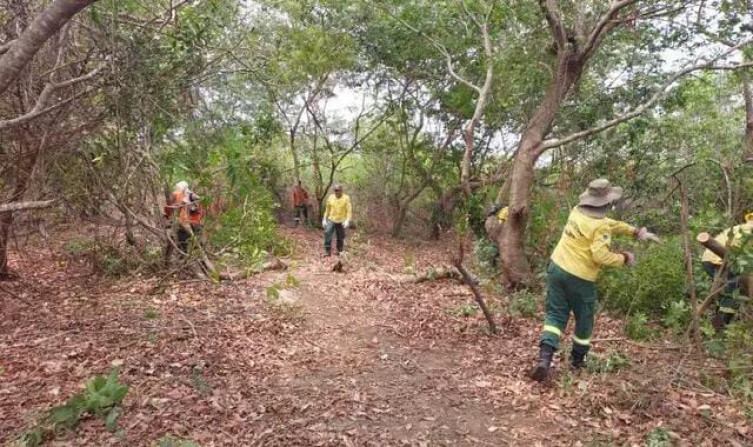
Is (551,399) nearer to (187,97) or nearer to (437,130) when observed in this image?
(187,97)

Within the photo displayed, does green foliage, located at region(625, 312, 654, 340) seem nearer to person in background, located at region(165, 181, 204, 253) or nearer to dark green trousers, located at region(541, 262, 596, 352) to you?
dark green trousers, located at region(541, 262, 596, 352)

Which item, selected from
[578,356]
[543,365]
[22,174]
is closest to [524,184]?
[578,356]

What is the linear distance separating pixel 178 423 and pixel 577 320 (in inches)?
140

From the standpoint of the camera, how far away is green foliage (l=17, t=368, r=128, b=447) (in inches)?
135

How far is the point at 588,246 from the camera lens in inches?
184

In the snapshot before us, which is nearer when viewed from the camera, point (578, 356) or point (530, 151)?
point (578, 356)

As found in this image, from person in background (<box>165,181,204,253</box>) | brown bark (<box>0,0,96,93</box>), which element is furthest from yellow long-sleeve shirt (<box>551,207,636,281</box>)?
person in background (<box>165,181,204,253</box>)

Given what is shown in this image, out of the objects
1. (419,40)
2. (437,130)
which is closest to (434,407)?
(419,40)

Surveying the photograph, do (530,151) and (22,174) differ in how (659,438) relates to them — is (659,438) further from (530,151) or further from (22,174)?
(22,174)

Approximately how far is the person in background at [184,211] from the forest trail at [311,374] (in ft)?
2.86

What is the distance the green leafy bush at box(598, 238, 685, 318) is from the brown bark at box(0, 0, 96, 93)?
6298 millimetres

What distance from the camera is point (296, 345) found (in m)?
5.71

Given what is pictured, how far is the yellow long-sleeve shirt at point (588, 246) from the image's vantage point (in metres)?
4.56

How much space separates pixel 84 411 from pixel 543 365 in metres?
3.79
